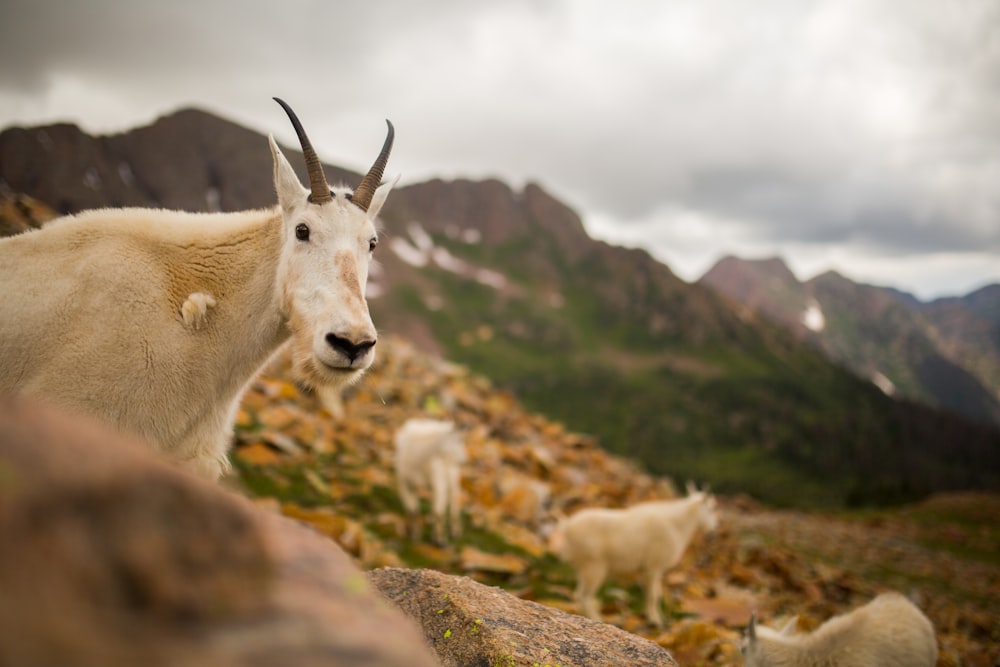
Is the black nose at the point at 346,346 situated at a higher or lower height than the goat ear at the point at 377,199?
lower

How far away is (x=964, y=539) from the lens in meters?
58.2

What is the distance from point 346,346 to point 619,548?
1009 centimetres

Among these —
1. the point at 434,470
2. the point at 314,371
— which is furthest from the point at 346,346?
the point at 434,470

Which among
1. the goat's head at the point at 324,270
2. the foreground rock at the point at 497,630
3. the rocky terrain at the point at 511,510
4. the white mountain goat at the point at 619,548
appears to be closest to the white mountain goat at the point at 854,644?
the rocky terrain at the point at 511,510

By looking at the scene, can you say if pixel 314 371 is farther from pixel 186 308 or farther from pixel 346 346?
pixel 186 308

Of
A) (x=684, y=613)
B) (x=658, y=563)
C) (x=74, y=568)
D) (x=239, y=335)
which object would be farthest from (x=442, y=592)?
(x=684, y=613)

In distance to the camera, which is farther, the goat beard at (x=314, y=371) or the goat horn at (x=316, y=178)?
the goat horn at (x=316, y=178)

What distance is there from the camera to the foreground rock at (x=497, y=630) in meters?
4.38

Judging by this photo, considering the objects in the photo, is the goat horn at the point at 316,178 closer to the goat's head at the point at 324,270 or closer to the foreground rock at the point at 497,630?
the goat's head at the point at 324,270

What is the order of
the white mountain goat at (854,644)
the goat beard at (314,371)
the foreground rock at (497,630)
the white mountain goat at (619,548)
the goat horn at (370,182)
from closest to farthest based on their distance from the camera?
the foreground rock at (497,630), the goat beard at (314,371), the goat horn at (370,182), the white mountain goat at (854,644), the white mountain goat at (619,548)

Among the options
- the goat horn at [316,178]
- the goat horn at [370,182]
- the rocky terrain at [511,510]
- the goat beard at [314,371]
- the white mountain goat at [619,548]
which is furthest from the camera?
the rocky terrain at [511,510]

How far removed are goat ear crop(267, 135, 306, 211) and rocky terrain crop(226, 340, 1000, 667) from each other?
2.16 metres

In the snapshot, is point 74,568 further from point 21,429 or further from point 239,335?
point 239,335

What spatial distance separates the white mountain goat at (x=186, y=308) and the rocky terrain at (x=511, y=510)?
1110mm
